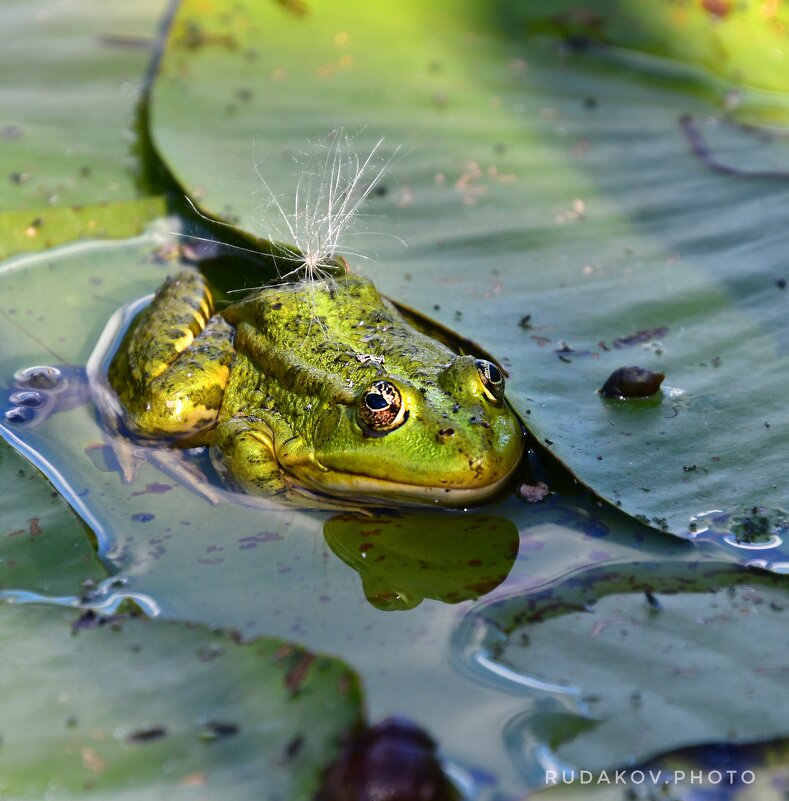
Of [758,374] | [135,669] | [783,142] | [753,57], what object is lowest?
[135,669]

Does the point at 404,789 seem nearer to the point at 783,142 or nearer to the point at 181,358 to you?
the point at 181,358

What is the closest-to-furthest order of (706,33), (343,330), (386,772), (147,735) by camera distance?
(386,772) < (147,735) < (343,330) < (706,33)

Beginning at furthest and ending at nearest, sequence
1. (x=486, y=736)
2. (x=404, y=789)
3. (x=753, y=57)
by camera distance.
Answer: (x=753, y=57)
(x=486, y=736)
(x=404, y=789)

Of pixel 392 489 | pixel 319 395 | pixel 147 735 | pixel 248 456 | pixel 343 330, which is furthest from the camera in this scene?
pixel 343 330

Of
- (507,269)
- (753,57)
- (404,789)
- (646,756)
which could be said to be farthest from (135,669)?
(753,57)

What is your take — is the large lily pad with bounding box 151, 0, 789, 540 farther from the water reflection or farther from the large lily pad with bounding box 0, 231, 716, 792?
the water reflection

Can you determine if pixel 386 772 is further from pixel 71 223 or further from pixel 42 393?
pixel 71 223

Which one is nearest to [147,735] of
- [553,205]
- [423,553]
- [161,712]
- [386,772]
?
[161,712]
